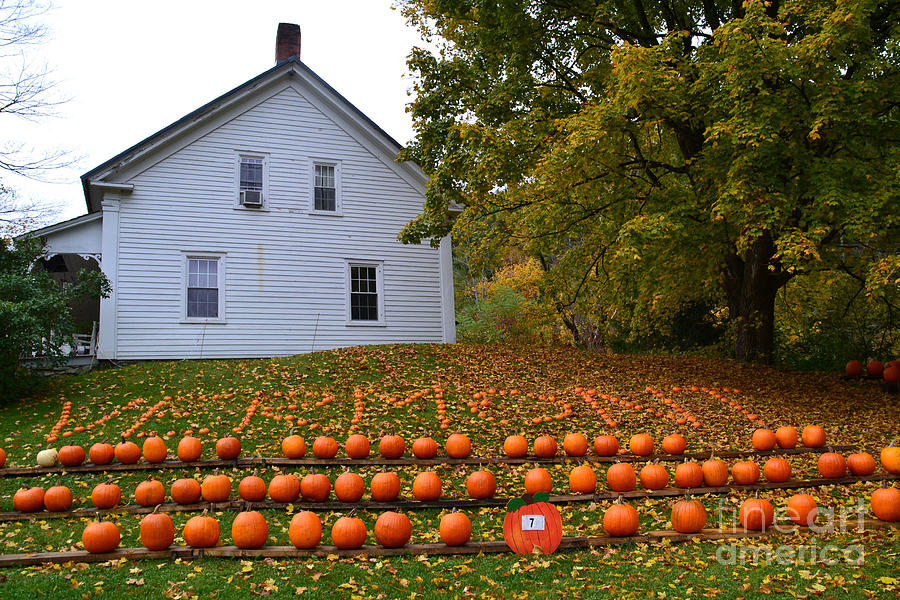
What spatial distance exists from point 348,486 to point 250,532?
1243mm

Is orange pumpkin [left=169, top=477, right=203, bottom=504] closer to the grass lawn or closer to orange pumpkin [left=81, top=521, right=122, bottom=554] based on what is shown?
the grass lawn

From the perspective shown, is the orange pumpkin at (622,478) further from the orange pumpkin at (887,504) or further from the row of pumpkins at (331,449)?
the orange pumpkin at (887,504)

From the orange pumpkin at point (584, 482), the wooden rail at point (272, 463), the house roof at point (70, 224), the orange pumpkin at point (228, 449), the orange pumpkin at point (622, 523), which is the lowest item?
the orange pumpkin at point (622, 523)

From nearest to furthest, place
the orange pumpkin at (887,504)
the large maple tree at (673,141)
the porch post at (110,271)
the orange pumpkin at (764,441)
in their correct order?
1. the orange pumpkin at (887,504)
2. the orange pumpkin at (764,441)
3. the large maple tree at (673,141)
4. the porch post at (110,271)

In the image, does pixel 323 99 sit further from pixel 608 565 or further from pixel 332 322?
pixel 608 565

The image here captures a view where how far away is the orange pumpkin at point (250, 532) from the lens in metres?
4.75

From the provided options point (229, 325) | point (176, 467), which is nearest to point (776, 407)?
point (176, 467)

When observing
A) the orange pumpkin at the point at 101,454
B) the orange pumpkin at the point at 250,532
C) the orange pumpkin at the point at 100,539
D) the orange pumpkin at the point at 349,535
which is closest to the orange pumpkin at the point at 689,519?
the orange pumpkin at the point at 349,535

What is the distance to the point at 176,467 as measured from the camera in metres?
6.96

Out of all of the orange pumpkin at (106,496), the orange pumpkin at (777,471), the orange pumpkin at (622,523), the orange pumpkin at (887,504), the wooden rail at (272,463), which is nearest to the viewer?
the orange pumpkin at (622,523)

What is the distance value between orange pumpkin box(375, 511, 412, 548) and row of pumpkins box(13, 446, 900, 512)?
943 millimetres

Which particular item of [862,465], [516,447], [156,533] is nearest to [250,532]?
[156,533]

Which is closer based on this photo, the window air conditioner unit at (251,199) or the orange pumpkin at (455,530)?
the orange pumpkin at (455,530)

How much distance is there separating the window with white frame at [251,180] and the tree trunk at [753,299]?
472 inches
